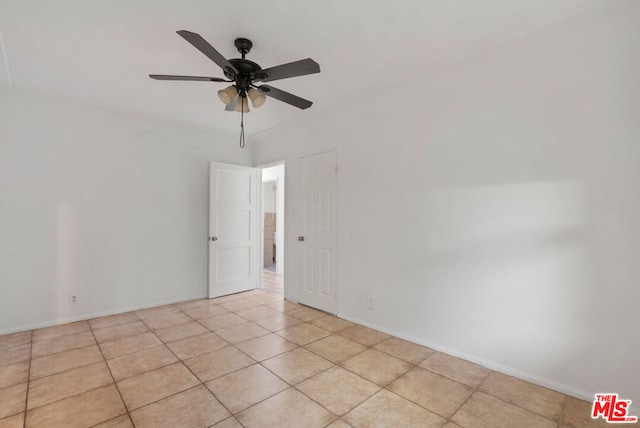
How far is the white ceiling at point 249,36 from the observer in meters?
1.94

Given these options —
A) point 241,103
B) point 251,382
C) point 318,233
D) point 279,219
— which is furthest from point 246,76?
point 279,219

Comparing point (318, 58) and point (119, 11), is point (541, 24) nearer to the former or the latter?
point (318, 58)

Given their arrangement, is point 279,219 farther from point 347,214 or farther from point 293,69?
point 293,69

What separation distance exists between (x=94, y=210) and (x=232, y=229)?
1802mm

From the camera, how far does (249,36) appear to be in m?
2.21

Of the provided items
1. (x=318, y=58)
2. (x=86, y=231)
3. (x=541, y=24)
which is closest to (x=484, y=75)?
(x=541, y=24)

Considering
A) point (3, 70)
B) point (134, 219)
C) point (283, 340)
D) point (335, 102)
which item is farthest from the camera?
point (134, 219)

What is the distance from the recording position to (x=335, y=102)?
11.5ft

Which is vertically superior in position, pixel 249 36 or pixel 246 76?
pixel 249 36

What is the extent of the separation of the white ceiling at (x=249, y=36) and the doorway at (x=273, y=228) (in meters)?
2.32

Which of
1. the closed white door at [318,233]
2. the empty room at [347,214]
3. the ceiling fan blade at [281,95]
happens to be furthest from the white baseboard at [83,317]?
the ceiling fan blade at [281,95]

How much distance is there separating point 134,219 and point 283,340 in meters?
2.68

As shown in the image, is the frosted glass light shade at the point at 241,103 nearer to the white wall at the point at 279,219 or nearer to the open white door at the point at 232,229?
the open white door at the point at 232,229

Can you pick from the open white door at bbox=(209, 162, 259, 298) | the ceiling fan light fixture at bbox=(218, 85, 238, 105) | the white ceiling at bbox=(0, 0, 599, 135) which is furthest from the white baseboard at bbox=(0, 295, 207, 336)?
the ceiling fan light fixture at bbox=(218, 85, 238, 105)
